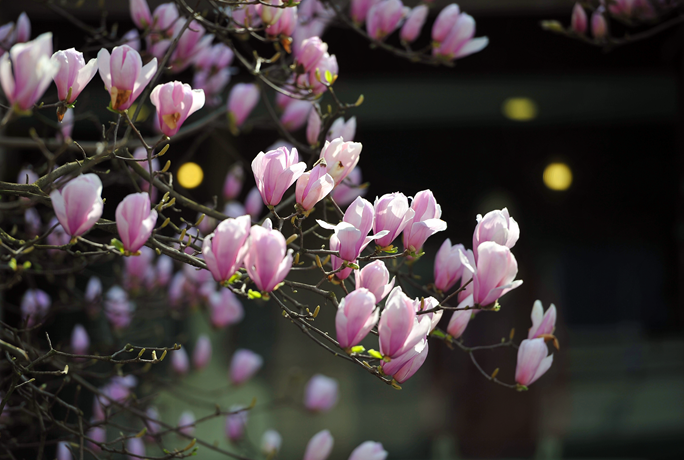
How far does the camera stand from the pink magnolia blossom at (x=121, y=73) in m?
0.73

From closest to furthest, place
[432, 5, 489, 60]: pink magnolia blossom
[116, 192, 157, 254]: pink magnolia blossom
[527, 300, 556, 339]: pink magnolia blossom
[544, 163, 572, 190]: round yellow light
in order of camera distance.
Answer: [116, 192, 157, 254]: pink magnolia blossom
[527, 300, 556, 339]: pink magnolia blossom
[432, 5, 489, 60]: pink magnolia blossom
[544, 163, 572, 190]: round yellow light

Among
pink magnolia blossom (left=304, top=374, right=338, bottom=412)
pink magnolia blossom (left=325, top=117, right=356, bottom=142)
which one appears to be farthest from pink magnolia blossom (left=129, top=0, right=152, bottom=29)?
pink magnolia blossom (left=304, top=374, right=338, bottom=412)

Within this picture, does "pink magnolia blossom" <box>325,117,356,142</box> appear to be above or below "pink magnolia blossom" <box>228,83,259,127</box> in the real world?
above

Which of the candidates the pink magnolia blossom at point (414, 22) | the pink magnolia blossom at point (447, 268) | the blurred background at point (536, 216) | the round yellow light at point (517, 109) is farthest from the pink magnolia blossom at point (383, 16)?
the round yellow light at point (517, 109)

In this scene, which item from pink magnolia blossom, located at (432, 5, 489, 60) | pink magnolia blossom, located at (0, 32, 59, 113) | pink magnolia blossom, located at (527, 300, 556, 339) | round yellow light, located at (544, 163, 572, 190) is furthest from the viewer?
round yellow light, located at (544, 163, 572, 190)

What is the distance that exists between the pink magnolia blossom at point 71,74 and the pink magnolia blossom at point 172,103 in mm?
98

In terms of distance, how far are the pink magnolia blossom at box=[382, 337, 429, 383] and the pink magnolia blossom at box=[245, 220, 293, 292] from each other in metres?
0.18

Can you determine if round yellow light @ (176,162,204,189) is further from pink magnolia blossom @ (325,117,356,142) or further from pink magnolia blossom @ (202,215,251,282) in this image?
pink magnolia blossom @ (202,215,251,282)

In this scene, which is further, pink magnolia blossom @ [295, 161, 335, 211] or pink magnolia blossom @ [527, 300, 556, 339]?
pink magnolia blossom @ [527, 300, 556, 339]

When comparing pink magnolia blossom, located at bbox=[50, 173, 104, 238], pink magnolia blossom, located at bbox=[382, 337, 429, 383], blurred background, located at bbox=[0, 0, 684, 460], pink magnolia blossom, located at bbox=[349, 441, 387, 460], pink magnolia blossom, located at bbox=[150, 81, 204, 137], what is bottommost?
blurred background, located at bbox=[0, 0, 684, 460]

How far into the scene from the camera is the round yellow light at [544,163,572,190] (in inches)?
130

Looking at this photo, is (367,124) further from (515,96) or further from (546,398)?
(546,398)

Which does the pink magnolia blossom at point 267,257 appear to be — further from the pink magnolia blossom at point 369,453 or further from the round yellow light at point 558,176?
the round yellow light at point 558,176

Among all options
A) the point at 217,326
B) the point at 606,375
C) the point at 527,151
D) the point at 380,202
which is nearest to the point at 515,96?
the point at 527,151
